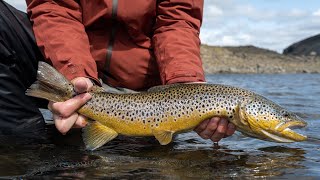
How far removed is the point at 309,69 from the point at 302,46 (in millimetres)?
32738

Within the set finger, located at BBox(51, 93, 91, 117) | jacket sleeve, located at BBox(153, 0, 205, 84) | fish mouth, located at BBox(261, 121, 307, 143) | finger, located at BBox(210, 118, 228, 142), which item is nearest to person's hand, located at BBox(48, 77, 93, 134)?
finger, located at BBox(51, 93, 91, 117)

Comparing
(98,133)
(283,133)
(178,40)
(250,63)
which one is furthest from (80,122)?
(250,63)

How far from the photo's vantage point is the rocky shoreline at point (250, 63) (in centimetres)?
5216

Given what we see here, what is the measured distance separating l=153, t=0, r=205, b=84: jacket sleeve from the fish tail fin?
944 mm

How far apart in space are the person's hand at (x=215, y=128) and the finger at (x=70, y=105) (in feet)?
3.19

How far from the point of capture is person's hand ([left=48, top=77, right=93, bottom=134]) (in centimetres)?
394

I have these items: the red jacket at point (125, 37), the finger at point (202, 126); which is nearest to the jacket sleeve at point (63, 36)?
the red jacket at point (125, 37)

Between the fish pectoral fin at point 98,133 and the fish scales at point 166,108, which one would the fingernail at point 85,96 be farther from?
the fish pectoral fin at point 98,133

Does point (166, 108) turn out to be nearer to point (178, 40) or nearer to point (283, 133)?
point (178, 40)

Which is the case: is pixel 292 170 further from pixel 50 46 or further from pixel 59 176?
pixel 50 46

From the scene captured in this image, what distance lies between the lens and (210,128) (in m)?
4.12

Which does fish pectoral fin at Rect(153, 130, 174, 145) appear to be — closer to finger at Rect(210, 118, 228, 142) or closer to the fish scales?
the fish scales

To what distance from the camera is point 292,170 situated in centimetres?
376

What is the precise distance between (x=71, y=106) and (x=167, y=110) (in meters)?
0.78
